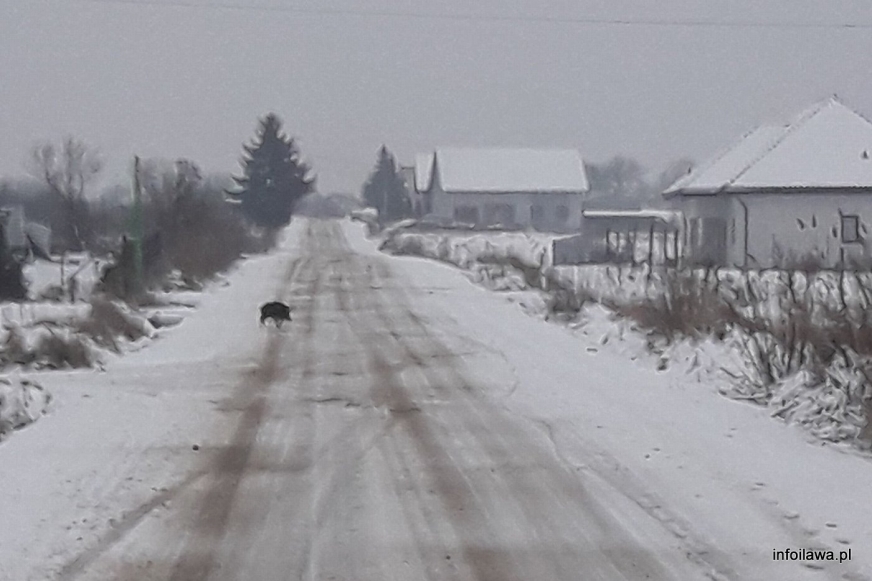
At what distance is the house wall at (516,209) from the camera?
91.6 metres

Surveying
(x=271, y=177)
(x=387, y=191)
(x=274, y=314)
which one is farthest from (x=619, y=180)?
(x=274, y=314)

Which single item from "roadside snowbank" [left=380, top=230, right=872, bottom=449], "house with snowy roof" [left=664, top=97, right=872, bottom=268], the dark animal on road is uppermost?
"house with snowy roof" [left=664, top=97, right=872, bottom=268]

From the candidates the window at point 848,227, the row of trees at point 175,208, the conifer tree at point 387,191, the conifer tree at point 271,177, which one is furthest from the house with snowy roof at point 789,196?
the conifer tree at point 387,191

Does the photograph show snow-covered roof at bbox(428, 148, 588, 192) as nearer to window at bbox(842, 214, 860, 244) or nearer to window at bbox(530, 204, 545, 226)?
window at bbox(530, 204, 545, 226)

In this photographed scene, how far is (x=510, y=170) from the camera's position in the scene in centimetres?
9388

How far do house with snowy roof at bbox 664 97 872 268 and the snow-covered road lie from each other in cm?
2823

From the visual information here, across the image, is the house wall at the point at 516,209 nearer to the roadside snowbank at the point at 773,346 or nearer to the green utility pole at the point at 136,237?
the green utility pole at the point at 136,237

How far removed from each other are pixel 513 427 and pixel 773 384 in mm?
2955

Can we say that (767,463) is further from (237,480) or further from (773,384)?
(237,480)

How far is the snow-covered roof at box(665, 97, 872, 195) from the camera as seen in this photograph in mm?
43719

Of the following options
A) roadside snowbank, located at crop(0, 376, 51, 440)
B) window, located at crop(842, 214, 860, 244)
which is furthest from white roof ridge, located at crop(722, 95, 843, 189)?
roadside snowbank, located at crop(0, 376, 51, 440)

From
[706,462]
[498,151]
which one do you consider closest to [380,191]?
[498,151]

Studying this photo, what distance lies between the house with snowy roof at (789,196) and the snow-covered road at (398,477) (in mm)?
28235

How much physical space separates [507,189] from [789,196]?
160ft
